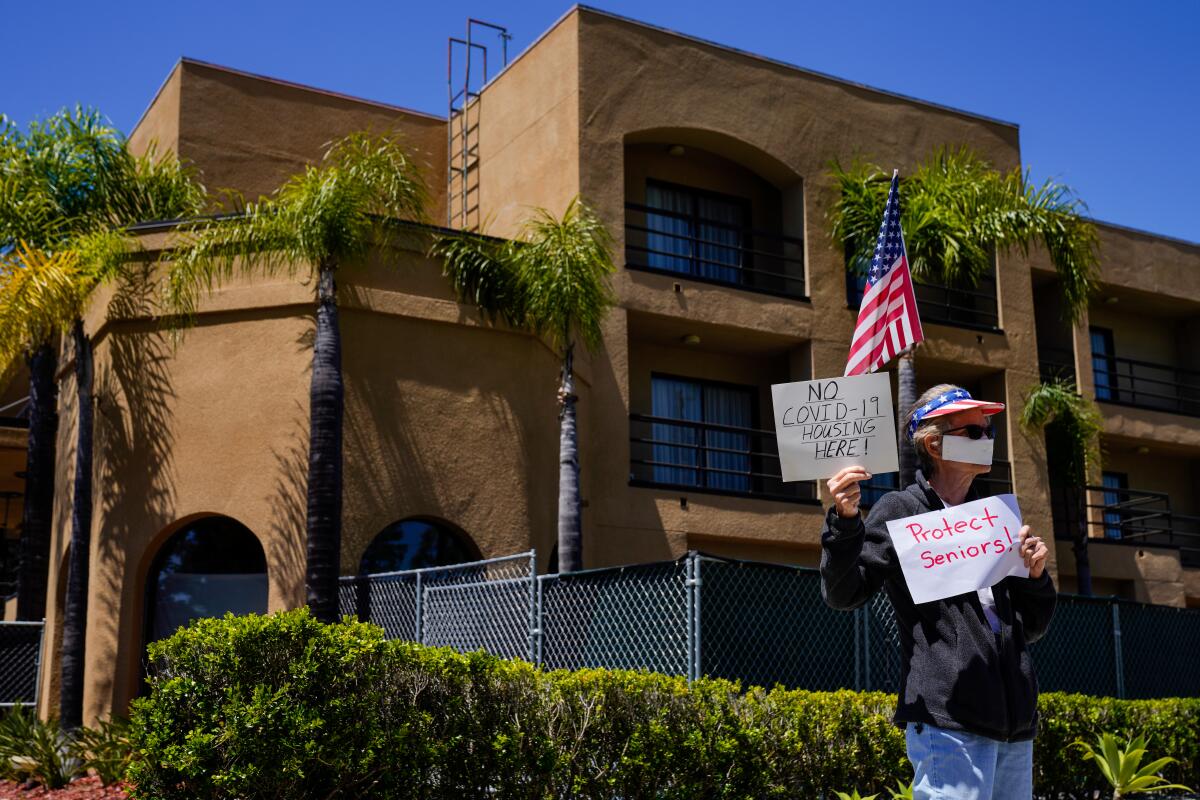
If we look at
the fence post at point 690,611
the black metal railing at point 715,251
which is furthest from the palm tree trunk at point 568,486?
the fence post at point 690,611

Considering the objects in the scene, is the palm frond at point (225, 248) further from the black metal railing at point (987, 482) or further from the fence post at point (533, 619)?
the black metal railing at point (987, 482)

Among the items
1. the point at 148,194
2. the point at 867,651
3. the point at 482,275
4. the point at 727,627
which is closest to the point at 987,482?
the point at 482,275

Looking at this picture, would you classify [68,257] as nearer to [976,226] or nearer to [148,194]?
[148,194]

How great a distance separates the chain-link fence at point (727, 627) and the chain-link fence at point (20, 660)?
4.40 metres

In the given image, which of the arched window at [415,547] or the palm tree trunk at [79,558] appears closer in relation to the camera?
the palm tree trunk at [79,558]

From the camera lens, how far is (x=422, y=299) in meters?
15.2

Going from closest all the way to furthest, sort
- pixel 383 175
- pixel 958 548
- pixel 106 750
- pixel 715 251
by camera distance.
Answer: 1. pixel 958 548
2. pixel 106 750
3. pixel 383 175
4. pixel 715 251

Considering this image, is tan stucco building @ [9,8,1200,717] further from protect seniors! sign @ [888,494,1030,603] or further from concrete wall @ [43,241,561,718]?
protect seniors! sign @ [888,494,1030,603]

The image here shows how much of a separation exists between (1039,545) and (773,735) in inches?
173

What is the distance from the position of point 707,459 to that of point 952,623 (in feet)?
51.5

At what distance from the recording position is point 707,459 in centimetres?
2003

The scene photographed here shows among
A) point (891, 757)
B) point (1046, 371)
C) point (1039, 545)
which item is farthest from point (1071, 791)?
point (1046, 371)

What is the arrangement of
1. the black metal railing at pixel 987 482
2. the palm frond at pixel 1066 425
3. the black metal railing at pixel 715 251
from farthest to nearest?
the palm frond at pixel 1066 425
the black metal railing at pixel 987 482
the black metal railing at pixel 715 251

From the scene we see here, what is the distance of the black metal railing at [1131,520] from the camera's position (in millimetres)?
23109
